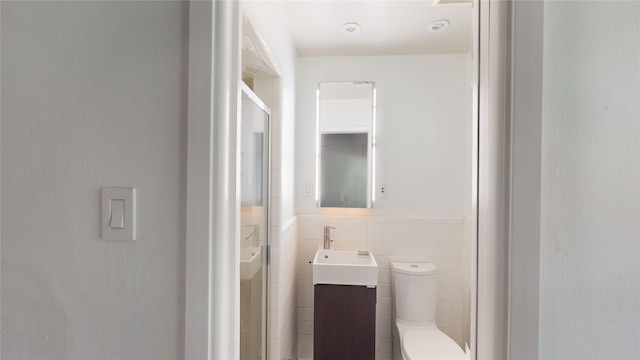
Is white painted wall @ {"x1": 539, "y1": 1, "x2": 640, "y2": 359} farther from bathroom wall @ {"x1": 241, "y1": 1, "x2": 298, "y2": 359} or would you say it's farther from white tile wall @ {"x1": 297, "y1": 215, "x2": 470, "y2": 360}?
white tile wall @ {"x1": 297, "y1": 215, "x2": 470, "y2": 360}

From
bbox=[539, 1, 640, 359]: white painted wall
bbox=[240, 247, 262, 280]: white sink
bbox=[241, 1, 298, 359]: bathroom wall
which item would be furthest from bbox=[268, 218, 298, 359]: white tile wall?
bbox=[539, 1, 640, 359]: white painted wall

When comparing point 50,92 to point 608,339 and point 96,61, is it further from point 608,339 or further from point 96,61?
point 608,339

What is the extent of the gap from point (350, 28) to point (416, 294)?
72.9 inches

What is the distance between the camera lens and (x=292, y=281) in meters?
1.99

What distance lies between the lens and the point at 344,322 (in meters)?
1.75

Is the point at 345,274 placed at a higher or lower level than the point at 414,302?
higher

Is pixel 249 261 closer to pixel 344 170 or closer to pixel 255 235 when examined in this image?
pixel 255 235

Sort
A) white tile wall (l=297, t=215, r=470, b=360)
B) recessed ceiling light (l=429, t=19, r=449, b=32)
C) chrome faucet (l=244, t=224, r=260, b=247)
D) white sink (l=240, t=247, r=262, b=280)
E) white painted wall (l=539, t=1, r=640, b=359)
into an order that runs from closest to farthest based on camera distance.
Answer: white painted wall (l=539, t=1, r=640, b=359), white sink (l=240, t=247, r=262, b=280), chrome faucet (l=244, t=224, r=260, b=247), recessed ceiling light (l=429, t=19, r=449, b=32), white tile wall (l=297, t=215, r=470, b=360)

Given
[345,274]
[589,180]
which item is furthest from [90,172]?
[345,274]

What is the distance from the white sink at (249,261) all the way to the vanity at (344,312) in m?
0.44

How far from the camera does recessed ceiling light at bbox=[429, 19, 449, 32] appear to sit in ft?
5.70

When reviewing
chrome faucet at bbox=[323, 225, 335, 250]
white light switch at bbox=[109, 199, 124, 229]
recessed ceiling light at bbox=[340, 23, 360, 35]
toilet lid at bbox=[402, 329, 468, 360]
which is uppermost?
recessed ceiling light at bbox=[340, 23, 360, 35]

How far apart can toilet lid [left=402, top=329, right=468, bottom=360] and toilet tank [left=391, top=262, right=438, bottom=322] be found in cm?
12

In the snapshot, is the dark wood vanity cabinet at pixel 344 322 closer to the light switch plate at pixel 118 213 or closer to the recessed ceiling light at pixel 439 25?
the light switch plate at pixel 118 213
